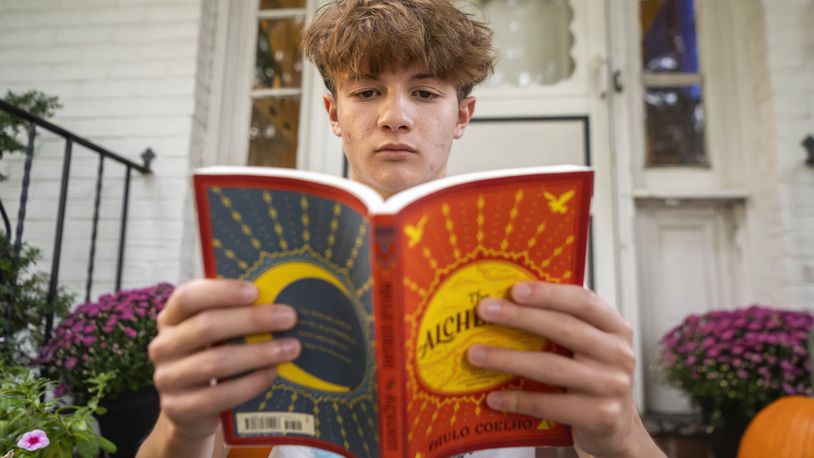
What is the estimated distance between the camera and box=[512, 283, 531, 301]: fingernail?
51 centimetres

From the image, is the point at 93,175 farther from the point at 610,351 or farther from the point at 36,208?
the point at 610,351

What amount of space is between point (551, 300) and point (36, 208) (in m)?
2.38

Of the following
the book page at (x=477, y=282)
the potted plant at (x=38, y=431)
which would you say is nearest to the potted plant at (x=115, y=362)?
the potted plant at (x=38, y=431)

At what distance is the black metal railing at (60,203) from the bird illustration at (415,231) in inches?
61.3

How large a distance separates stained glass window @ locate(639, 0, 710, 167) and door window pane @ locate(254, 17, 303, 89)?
174 centimetres

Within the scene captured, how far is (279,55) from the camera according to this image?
2.58 meters

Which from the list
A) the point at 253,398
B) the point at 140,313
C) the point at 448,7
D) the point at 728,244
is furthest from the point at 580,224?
the point at 728,244

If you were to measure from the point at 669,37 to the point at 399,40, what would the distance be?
211cm

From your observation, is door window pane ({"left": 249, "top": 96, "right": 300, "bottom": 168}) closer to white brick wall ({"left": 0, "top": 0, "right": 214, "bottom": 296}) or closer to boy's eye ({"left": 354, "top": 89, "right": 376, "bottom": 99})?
white brick wall ({"left": 0, "top": 0, "right": 214, "bottom": 296})

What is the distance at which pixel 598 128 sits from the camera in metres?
2.28

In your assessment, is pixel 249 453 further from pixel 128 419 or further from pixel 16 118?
pixel 16 118

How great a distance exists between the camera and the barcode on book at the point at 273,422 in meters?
0.54

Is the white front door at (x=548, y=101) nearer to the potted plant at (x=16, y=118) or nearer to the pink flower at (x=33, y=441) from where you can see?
the potted plant at (x=16, y=118)

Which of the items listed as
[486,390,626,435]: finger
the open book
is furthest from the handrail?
[486,390,626,435]: finger
